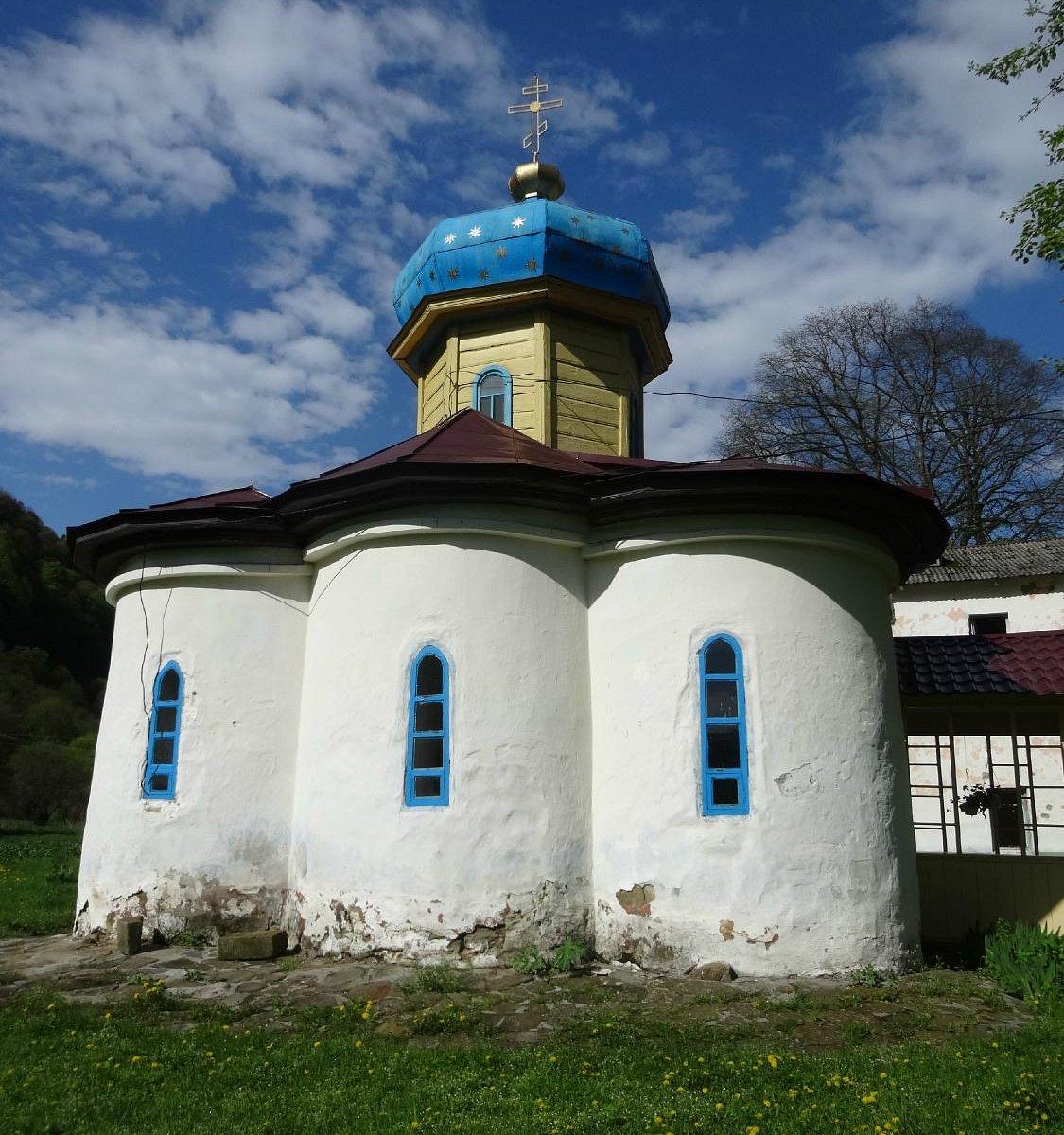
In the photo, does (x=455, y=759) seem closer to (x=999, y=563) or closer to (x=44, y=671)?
(x=999, y=563)

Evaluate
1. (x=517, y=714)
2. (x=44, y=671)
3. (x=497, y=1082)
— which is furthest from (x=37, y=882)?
(x=44, y=671)

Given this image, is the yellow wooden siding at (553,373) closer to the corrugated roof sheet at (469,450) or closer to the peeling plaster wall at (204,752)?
the corrugated roof sheet at (469,450)

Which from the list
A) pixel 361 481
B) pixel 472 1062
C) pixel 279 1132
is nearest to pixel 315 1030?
pixel 472 1062

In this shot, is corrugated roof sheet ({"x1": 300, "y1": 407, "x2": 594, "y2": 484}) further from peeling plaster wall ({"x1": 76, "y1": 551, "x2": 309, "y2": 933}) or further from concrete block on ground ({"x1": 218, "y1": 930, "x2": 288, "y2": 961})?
concrete block on ground ({"x1": 218, "y1": 930, "x2": 288, "y2": 961})

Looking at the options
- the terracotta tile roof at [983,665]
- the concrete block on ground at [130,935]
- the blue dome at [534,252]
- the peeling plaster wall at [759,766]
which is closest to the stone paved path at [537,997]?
the concrete block on ground at [130,935]

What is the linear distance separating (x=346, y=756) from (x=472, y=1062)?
3626 millimetres

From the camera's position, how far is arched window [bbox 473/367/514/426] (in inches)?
501

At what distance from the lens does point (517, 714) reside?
8883mm

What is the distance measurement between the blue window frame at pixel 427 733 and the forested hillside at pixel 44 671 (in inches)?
990

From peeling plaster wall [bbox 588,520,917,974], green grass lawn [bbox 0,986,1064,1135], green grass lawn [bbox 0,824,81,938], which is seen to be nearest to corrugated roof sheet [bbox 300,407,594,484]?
peeling plaster wall [bbox 588,520,917,974]

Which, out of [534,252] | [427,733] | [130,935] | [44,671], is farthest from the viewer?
[44,671]

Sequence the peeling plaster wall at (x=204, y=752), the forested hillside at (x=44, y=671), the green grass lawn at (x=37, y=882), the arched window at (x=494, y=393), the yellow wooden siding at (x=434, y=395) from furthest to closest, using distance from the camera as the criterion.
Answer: the forested hillside at (x=44, y=671)
the yellow wooden siding at (x=434, y=395)
the arched window at (x=494, y=393)
the green grass lawn at (x=37, y=882)
the peeling plaster wall at (x=204, y=752)

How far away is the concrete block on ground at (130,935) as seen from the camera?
9.15 m

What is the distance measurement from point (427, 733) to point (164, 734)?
9.89 ft
